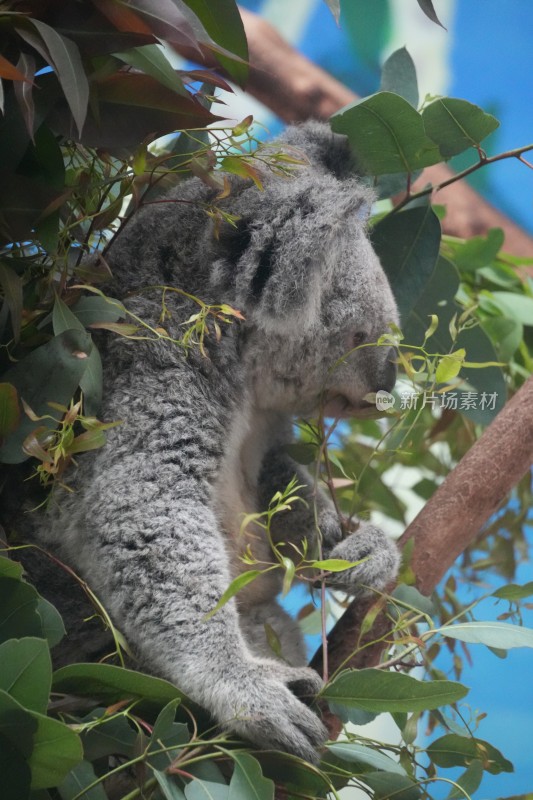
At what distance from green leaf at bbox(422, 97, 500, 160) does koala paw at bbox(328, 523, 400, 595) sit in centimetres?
78

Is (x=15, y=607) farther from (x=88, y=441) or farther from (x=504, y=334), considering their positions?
(x=504, y=334)

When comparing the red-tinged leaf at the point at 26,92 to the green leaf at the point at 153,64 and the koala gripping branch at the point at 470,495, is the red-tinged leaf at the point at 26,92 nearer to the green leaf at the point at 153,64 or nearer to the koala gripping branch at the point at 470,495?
the green leaf at the point at 153,64

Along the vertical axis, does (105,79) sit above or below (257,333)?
above

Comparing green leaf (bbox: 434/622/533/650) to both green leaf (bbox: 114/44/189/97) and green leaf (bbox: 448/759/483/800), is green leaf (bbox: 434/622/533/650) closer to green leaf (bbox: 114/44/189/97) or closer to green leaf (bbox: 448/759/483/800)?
green leaf (bbox: 448/759/483/800)

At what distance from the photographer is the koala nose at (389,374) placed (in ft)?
5.74

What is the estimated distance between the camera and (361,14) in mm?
3096

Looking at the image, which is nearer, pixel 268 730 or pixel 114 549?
pixel 268 730

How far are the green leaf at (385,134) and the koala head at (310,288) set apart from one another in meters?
0.05

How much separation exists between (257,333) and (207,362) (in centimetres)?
14

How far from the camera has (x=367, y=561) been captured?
5.20 ft

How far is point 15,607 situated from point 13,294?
46 centimetres

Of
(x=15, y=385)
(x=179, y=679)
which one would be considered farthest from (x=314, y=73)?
(x=179, y=679)

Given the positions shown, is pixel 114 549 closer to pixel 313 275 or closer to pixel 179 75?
pixel 313 275

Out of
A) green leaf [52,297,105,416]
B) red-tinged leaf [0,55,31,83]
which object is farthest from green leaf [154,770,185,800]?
red-tinged leaf [0,55,31,83]
